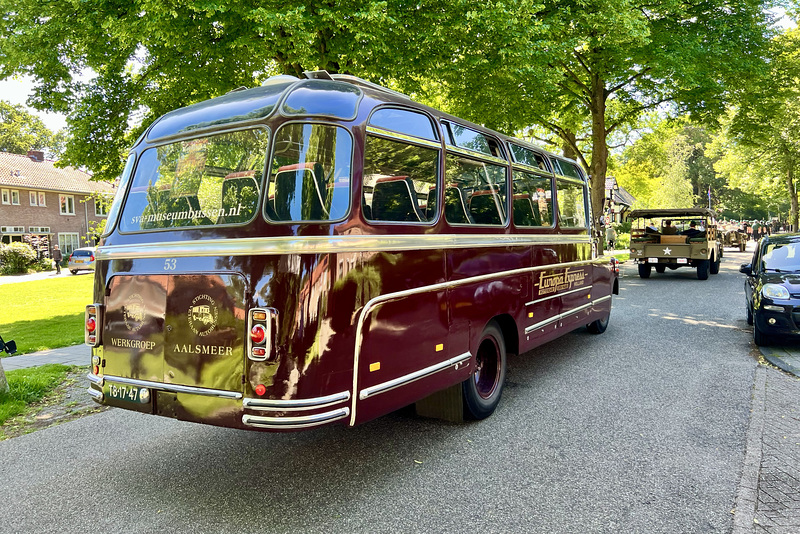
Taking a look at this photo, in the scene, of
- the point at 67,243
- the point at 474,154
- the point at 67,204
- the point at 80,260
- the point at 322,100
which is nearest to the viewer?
the point at 322,100

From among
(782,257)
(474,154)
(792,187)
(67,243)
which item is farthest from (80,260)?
(792,187)

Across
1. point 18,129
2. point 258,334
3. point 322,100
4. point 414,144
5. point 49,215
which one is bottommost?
point 258,334

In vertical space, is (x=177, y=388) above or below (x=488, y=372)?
above

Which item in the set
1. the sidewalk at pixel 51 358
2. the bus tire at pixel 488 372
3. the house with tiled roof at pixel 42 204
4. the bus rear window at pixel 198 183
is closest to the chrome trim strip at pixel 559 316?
the bus tire at pixel 488 372

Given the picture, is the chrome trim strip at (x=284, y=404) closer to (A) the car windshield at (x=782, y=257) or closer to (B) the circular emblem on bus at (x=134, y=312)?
(B) the circular emblem on bus at (x=134, y=312)

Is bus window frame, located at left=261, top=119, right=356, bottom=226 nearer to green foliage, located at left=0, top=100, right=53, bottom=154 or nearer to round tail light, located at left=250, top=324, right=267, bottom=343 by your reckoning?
round tail light, located at left=250, top=324, right=267, bottom=343

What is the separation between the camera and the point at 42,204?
42.4 metres

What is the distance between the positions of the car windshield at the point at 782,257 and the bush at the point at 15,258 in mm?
37625

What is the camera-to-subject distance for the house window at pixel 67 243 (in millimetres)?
43688

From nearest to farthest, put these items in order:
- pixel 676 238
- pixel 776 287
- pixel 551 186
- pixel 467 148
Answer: pixel 467 148 < pixel 551 186 < pixel 776 287 < pixel 676 238

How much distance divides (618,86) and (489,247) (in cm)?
1832

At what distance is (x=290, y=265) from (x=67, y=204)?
161 feet

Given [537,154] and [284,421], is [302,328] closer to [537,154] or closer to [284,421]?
[284,421]

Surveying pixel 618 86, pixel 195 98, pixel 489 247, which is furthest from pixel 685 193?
pixel 489 247
